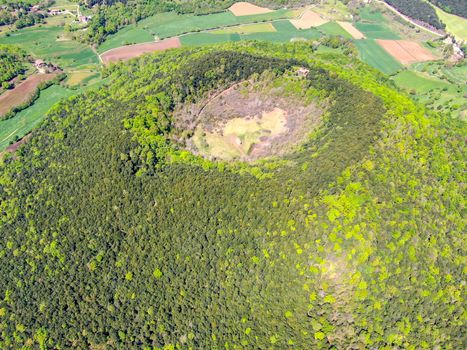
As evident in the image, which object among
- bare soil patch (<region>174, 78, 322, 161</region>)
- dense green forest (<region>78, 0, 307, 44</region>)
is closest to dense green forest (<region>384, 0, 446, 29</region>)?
dense green forest (<region>78, 0, 307, 44</region>)

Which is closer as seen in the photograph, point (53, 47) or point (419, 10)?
point (53, 47)

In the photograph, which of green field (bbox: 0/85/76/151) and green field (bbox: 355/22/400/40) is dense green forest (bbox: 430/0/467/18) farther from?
green field (bbox: 0/85/76/151)

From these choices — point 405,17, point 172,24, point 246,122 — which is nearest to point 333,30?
point 405,17

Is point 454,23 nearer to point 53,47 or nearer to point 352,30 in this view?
point 352,30

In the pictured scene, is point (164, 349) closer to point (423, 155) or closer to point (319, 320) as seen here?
point (319, 320)

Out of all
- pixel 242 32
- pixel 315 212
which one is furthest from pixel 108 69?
pixel 315 212

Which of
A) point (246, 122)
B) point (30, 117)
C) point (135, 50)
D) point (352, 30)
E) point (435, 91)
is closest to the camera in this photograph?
point (246, 122)
